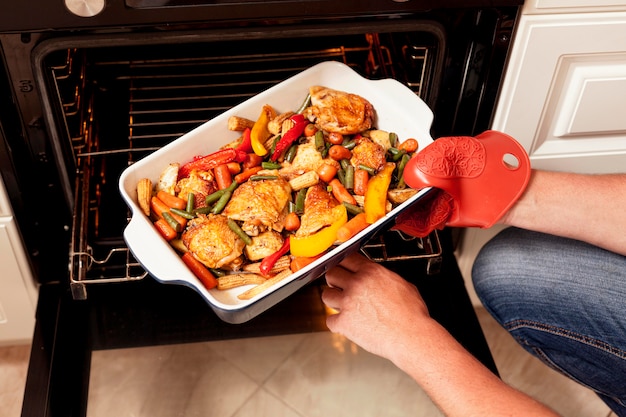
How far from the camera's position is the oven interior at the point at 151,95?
117cm

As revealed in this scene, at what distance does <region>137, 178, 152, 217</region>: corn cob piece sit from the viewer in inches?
39.6

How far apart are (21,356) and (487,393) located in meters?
1.11

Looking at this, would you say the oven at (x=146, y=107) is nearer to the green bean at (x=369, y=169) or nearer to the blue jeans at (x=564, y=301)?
the blue jeans at (x=564, y=301)

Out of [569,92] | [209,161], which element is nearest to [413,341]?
[209,161]

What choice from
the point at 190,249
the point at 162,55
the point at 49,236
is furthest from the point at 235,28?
the point at 49,236

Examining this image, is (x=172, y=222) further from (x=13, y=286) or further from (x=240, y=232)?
(x=13, y=286)

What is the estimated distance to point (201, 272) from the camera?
3.14ft

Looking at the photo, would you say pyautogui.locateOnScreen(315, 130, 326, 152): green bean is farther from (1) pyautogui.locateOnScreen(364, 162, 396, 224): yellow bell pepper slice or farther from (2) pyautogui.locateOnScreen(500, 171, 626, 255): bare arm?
(2) pyautogui.locateOnScreen(500, 171, 626, 255): bare arm

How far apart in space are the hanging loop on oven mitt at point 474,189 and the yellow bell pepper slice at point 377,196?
0.06 meters

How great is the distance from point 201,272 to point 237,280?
0.05 m

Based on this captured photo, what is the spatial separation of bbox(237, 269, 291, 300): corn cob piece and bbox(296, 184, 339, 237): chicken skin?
0.23 ft

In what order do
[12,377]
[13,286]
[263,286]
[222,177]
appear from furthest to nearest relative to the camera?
[12,377] → [13,286] → [222,177] → [263,286]

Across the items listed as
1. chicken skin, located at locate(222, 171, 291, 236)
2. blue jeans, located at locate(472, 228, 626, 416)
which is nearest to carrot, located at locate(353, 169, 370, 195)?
chicken skin, located at locate(222, 171, 291, 236)

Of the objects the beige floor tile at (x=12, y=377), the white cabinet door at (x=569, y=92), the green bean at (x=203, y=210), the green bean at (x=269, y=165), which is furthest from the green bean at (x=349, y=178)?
the beige floor tile at (x=12, y=377)
